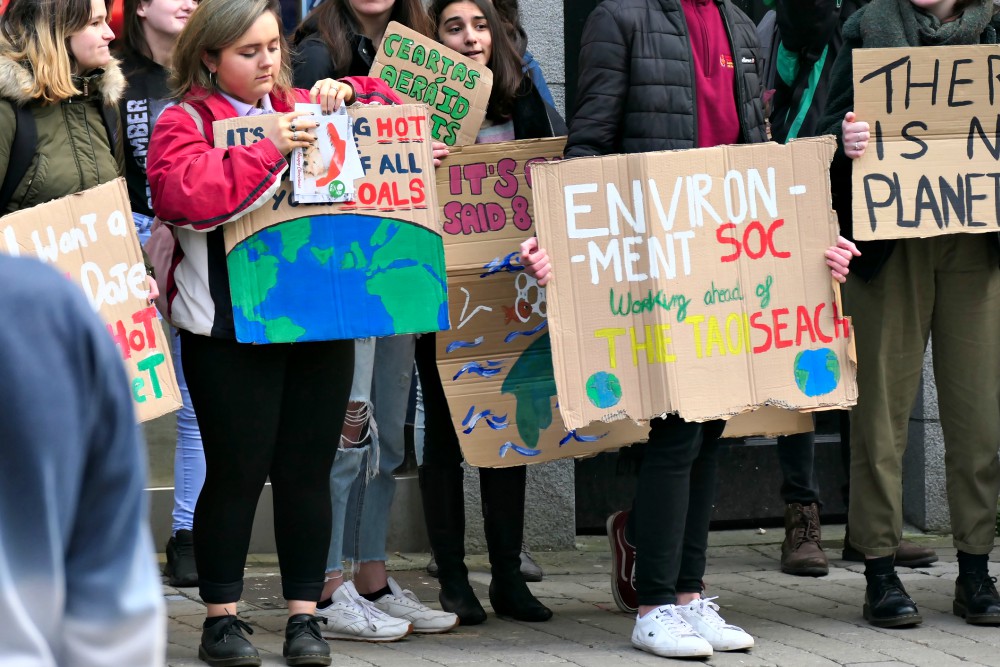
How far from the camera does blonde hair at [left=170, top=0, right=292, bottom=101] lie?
401 cm

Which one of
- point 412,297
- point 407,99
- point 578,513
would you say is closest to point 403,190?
point 412,297

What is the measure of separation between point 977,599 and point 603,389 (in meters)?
1.57

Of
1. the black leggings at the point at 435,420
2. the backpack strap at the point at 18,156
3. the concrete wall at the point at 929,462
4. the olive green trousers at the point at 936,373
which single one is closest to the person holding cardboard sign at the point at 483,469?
the black leggings at the point at 435,420

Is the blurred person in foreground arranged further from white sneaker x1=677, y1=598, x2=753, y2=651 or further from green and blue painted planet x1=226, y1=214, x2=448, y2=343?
white sneaker x1=677, y1=598, x2=753, y2=651

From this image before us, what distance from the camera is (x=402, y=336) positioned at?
488cm

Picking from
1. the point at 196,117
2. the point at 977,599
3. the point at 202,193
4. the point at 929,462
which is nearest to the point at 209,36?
the point at 196,117

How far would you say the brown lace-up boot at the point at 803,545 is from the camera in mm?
5684

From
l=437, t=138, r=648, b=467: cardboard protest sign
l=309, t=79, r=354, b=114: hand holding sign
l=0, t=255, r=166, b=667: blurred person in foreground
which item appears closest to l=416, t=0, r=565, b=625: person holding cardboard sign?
l=437, t=138, r=648, b=467: cardboard protest sign

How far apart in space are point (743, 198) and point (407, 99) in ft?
3.75

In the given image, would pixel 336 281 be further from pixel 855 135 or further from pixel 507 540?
pixel 855 135

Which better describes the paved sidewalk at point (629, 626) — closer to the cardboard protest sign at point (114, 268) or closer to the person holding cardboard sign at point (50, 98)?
the cardboard protest sign at point (114, 268)

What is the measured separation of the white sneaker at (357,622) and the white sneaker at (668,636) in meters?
0.78

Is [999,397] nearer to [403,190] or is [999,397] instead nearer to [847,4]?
[847,4]

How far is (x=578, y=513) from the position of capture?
6496 mm
